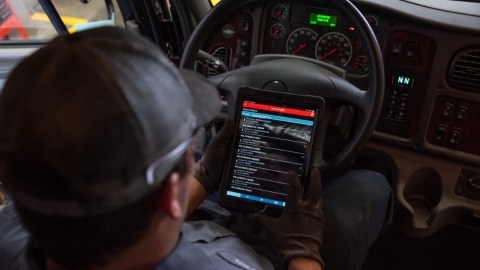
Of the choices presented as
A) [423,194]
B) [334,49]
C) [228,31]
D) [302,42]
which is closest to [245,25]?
[228,31]

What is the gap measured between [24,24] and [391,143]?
1.79 metres

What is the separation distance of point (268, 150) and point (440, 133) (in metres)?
0.59

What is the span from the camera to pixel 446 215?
4.63 feet

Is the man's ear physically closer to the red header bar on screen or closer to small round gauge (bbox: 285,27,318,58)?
the red header bar on screen

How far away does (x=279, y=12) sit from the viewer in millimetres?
1413

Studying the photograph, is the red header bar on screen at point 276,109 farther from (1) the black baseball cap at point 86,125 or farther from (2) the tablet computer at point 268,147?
(1) the black baseball cap at point 86,125

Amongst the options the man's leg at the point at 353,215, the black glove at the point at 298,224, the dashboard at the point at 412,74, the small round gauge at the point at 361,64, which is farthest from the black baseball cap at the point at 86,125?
the small round gauge at the point at 361,64

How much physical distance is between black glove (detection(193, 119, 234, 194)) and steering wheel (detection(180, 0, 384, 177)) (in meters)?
0.17

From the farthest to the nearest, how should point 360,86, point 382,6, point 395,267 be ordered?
point 395,267, point 360,86, point 382,6

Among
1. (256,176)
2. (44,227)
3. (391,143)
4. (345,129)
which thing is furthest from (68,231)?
(391,143)

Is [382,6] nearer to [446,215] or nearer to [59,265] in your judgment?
[446,215]

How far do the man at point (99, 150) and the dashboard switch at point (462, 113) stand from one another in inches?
36.2

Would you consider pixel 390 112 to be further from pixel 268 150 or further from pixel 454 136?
pixel 268 150

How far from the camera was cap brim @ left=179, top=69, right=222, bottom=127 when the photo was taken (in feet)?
2.15
